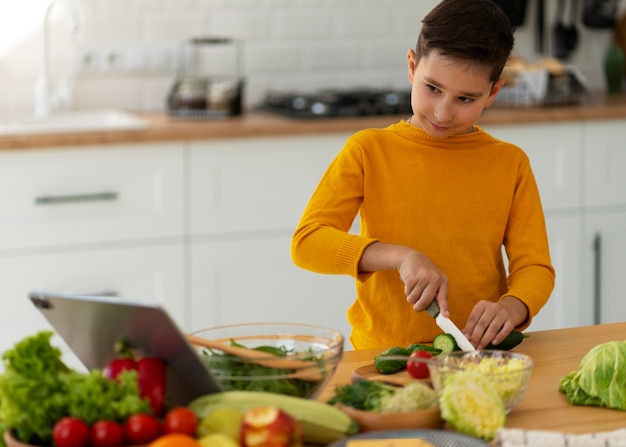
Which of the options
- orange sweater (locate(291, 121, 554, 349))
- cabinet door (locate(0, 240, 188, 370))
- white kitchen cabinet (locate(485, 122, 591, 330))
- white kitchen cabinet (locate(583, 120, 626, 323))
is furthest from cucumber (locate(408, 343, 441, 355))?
white kitchen cabinet (locate(583, 120, 626, 323))

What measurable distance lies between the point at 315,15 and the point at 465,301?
7.07ft

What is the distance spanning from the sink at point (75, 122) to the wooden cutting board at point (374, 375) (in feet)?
5.56

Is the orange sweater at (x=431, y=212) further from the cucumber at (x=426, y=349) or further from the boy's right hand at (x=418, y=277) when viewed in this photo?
the cucumber at (x=426, y=349)

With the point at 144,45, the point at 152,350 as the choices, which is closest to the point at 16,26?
the point at 144,45

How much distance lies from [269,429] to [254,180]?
2.08 meters

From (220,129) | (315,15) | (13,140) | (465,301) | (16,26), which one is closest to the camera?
(465,301)

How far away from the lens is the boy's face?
5.42 feet

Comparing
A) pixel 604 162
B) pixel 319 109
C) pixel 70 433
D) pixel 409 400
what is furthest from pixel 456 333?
pixel 604 162

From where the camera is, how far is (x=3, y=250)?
113 inches

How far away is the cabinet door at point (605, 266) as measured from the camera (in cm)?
346

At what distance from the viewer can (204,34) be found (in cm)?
366

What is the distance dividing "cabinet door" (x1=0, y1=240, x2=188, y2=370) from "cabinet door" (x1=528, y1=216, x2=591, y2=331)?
1177 millimetres

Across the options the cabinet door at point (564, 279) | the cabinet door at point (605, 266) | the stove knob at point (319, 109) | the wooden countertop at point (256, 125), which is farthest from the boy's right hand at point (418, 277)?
the cabinet door at point (605, 266)

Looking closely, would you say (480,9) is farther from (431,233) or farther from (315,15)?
(315,15)
